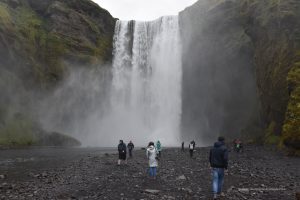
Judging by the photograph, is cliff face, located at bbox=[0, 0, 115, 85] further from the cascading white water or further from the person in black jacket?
the person in black jacket

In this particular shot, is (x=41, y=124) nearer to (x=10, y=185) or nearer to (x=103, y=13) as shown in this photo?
(x=103, y=13)

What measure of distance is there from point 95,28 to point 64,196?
78.4m

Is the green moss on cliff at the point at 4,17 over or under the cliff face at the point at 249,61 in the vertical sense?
over

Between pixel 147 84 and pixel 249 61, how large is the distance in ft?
86.7

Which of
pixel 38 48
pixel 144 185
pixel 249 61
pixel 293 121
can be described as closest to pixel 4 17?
pixel 38 48

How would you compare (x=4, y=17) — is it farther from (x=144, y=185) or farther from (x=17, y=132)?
(x=144, y=185)

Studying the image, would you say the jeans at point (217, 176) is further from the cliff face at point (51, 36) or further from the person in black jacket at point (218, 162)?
the cliff face at point (51, 36)

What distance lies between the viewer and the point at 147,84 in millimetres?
85438

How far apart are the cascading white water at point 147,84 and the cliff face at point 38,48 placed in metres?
5.91

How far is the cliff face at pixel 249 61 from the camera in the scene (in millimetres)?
48128

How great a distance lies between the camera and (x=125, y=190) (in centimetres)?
1716

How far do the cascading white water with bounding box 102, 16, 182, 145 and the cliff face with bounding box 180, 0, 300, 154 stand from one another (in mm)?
3055

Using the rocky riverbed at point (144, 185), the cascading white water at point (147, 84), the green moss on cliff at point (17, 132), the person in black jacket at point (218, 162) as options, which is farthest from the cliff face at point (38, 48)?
the person in black jacket at point (218, 162)

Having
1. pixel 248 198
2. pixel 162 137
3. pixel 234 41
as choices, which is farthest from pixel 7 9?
pixel 248 198
